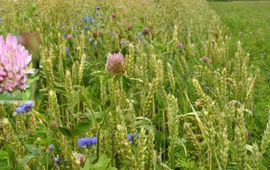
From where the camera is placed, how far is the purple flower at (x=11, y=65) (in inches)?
30.0

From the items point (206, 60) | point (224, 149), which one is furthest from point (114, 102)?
point (206, 60)

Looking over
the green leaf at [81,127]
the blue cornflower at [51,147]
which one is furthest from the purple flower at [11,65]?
the blue cornflower at [51,147]

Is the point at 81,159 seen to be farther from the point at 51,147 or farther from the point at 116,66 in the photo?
the point at 116,66

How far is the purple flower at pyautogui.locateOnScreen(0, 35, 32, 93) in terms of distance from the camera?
0.76 metres

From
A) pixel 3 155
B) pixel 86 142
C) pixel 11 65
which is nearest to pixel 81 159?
pixel 86 142

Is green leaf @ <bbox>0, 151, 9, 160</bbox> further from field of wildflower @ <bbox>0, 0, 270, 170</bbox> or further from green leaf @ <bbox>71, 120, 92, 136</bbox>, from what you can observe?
green leaf @ <bbox>71, 120, 92, 136</bbox>

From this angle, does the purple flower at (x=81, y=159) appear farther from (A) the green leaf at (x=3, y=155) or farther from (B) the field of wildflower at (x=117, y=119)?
(A) the green leaf at (x=3, y=155)

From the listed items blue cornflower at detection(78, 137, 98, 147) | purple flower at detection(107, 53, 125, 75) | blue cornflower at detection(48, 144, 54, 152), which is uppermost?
purple flower at detection(107, 53, 125, 75)

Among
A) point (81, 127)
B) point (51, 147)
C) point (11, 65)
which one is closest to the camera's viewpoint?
point (11, 65)

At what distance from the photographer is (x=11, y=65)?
762 mm

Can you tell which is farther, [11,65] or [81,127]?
[81,127]

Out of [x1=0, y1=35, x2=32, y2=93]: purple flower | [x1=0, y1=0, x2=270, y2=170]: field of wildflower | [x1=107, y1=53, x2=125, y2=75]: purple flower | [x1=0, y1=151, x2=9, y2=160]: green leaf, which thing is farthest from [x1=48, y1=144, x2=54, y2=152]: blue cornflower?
[x1=0, y1=35, x2=32, y2=93]: purple flower

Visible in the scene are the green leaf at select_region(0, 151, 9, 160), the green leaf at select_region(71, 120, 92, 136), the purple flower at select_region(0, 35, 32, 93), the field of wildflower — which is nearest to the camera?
the purple flower at select_region(0, 35, 32, 93)

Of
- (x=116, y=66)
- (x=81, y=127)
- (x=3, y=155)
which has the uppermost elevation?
(x=116, y=66)
